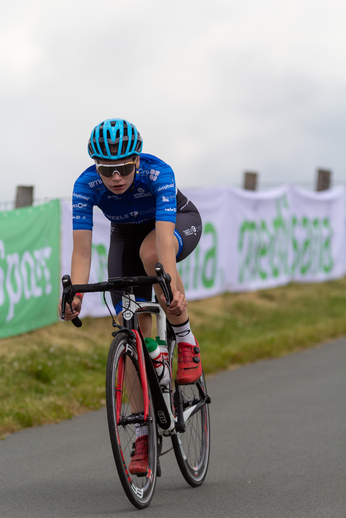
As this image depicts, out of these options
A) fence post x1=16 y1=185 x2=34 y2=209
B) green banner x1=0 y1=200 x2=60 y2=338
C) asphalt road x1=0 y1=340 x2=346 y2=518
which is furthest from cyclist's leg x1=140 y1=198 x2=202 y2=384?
fence post x1=16 y1=185 x2=34 y2=209

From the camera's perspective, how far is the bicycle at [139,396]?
11.9ft

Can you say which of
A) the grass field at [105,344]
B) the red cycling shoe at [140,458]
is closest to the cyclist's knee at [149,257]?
the red cycling shoe at [140,458]

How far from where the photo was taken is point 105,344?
885 centimetres

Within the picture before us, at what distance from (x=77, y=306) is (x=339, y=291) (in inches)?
467

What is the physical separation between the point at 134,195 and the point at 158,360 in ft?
3.28

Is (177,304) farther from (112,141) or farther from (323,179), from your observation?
(323,179)

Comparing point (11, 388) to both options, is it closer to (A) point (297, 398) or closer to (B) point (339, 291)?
(A) point (297, 398)

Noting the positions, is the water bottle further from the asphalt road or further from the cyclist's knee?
the asphalt road

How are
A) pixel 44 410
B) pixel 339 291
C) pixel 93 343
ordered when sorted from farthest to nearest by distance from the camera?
1. pixel 339 291
2. pixel 93 343
3. pixel 44 410

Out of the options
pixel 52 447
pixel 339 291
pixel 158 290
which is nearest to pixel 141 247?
pixel 158 290

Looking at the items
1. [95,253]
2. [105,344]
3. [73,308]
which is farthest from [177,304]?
[95,253]

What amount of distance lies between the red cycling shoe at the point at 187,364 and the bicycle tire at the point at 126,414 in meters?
0.41

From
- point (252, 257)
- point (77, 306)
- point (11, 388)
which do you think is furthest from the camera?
point (252, 257)

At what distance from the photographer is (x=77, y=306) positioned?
3932 mm
